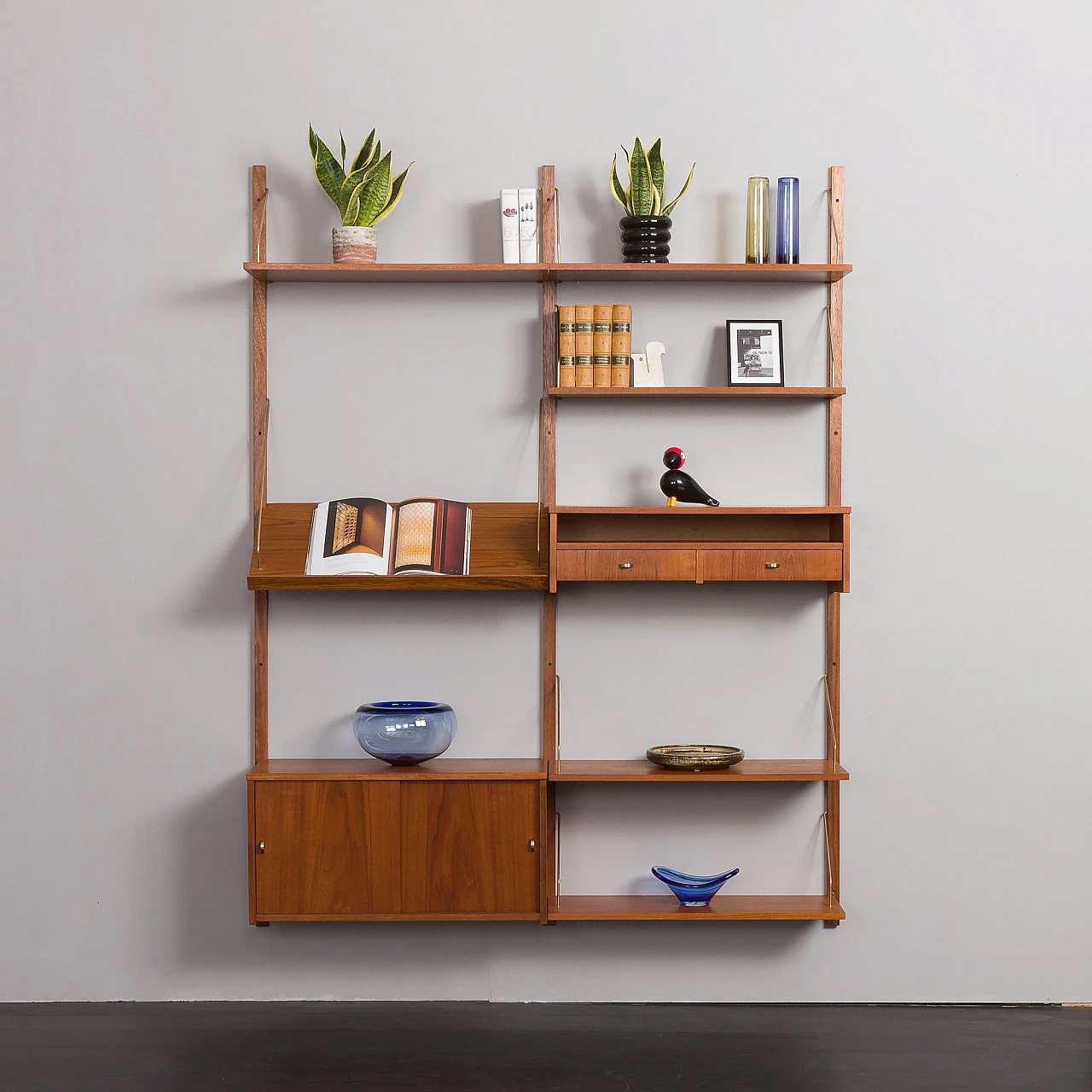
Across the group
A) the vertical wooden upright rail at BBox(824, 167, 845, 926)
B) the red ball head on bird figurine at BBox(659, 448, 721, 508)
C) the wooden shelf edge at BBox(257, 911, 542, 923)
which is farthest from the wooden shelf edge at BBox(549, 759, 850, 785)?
the red ball head on bird figurine at BBox(659, 448, 721, 508)

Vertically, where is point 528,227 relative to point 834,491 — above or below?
above

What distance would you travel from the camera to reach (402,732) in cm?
313

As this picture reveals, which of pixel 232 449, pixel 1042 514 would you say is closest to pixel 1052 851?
pixel 1042 514

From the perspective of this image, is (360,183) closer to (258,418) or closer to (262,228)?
(262,228)

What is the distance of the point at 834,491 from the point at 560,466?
84cm

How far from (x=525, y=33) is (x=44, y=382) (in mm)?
1816

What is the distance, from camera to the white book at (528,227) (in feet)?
10.5

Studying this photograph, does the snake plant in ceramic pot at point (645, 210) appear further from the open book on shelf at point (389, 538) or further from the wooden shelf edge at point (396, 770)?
the wooden shelf edge at point (396, 770)

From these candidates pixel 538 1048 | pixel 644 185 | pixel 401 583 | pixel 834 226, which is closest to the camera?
pixel 538 1048

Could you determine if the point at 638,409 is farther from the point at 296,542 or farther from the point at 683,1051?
the point at 683,1051

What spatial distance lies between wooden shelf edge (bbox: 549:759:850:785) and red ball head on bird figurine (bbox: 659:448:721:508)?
774mm

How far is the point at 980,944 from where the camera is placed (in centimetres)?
335

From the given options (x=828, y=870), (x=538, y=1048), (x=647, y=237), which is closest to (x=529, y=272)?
(x=647, y=237)

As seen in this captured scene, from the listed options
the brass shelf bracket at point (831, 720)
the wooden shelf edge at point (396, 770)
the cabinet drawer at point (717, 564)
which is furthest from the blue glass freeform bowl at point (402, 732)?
the brass shelf bracket at point (831, 720)
